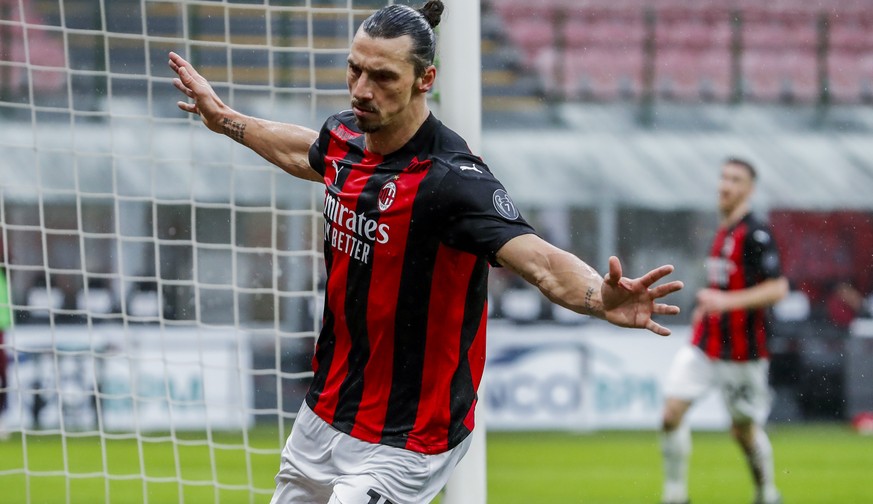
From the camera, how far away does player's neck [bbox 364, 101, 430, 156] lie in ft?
10.3

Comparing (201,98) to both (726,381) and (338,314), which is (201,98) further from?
(726,381)

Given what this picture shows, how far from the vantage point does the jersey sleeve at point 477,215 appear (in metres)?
2.92

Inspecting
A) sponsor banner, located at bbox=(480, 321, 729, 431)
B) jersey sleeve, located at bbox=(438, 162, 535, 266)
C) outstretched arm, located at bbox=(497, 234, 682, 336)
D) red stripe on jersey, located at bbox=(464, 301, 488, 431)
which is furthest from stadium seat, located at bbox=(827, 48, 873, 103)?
outstretched arm, located at bbox=(497, 234, 682, 336)

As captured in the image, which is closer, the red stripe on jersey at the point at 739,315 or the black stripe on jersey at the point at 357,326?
the black stripe on jersey at the point at 357,326

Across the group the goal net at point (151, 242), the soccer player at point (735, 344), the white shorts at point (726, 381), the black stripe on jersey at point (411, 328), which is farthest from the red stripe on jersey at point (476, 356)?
the goal net at point (151, 242)

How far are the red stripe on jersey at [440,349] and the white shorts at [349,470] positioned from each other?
0.06 meters

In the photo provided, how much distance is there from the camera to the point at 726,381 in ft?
23.7

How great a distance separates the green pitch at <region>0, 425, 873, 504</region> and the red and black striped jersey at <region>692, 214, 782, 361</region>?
1.46 m

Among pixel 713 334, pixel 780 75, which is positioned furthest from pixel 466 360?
pixel 780 75

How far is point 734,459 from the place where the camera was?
1077 centimetres

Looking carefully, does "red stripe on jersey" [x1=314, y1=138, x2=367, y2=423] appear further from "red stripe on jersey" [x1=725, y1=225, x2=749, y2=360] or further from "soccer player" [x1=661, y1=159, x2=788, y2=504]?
"red stripe on jersey" [x1=725, y1=225, x2=749, y2=360]

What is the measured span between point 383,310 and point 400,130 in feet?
1.58

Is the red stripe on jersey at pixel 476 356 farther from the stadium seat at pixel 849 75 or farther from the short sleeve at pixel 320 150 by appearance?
the stadium seat at pixel 849 75

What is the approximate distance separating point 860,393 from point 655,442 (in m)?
2.77
